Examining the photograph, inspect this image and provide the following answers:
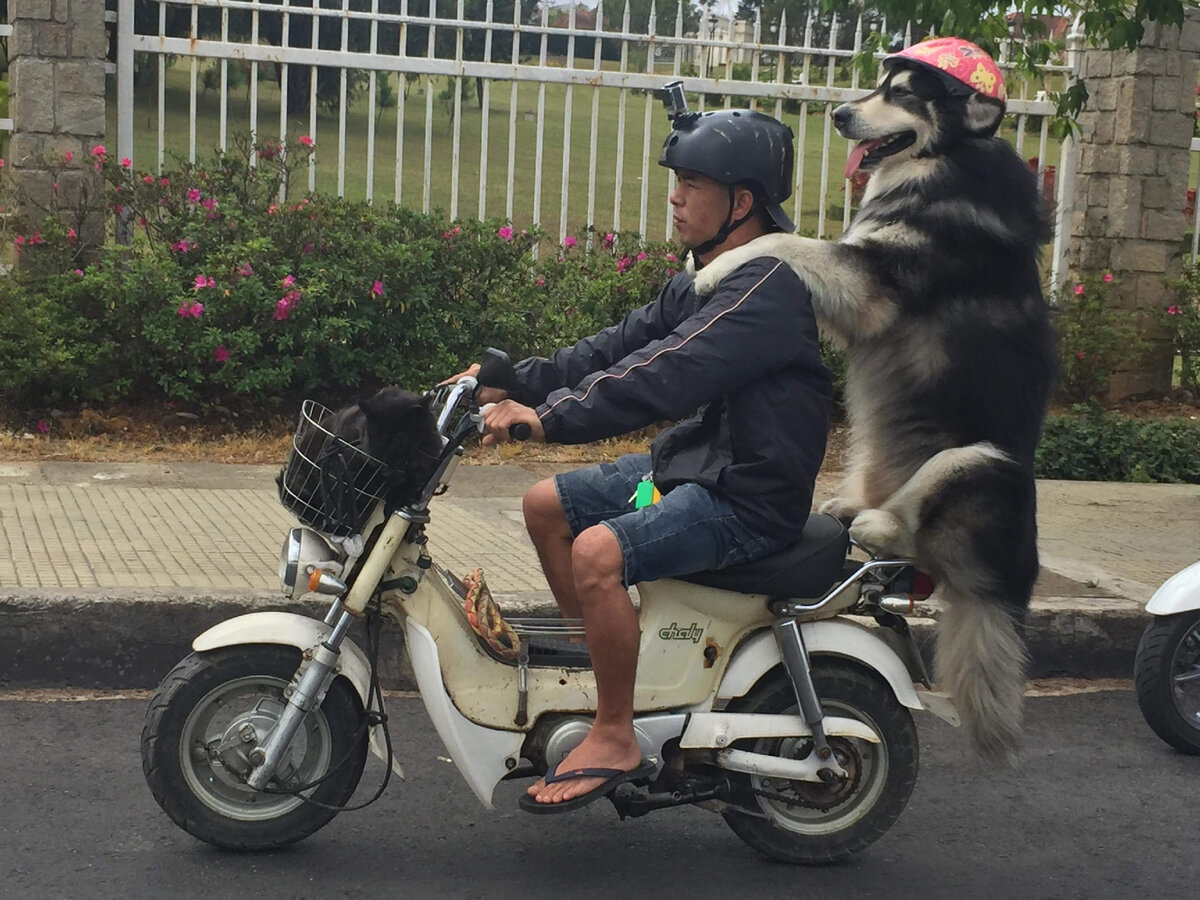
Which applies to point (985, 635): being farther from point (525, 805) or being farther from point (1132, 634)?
point (1132, 634)

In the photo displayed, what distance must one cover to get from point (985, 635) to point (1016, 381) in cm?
63

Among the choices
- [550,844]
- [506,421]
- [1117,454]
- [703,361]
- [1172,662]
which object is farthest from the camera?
[1117,454]

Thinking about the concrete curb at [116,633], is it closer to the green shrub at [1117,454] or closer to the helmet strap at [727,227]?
the helmet strap at [727,227]

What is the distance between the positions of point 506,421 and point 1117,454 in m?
6.35

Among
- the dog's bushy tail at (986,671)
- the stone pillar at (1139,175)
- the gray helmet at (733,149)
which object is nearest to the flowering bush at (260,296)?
the stone pillar at (1139,175)

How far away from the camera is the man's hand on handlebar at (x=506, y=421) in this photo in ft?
10.6

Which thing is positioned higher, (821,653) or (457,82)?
(457,82)

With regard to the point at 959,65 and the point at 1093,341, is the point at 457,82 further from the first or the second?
the point at 959,65

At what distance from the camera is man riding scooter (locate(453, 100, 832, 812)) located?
335 centimetres

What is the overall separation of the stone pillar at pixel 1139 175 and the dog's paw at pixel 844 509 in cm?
710

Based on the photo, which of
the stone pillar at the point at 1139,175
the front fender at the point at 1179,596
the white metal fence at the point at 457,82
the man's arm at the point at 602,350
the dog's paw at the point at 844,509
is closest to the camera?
the man's arm at the point at 602,350

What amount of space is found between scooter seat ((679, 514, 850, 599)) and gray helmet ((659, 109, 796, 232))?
0.87 m

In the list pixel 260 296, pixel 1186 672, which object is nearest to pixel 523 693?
pixel 1186 672

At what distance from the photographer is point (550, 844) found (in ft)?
12.2
